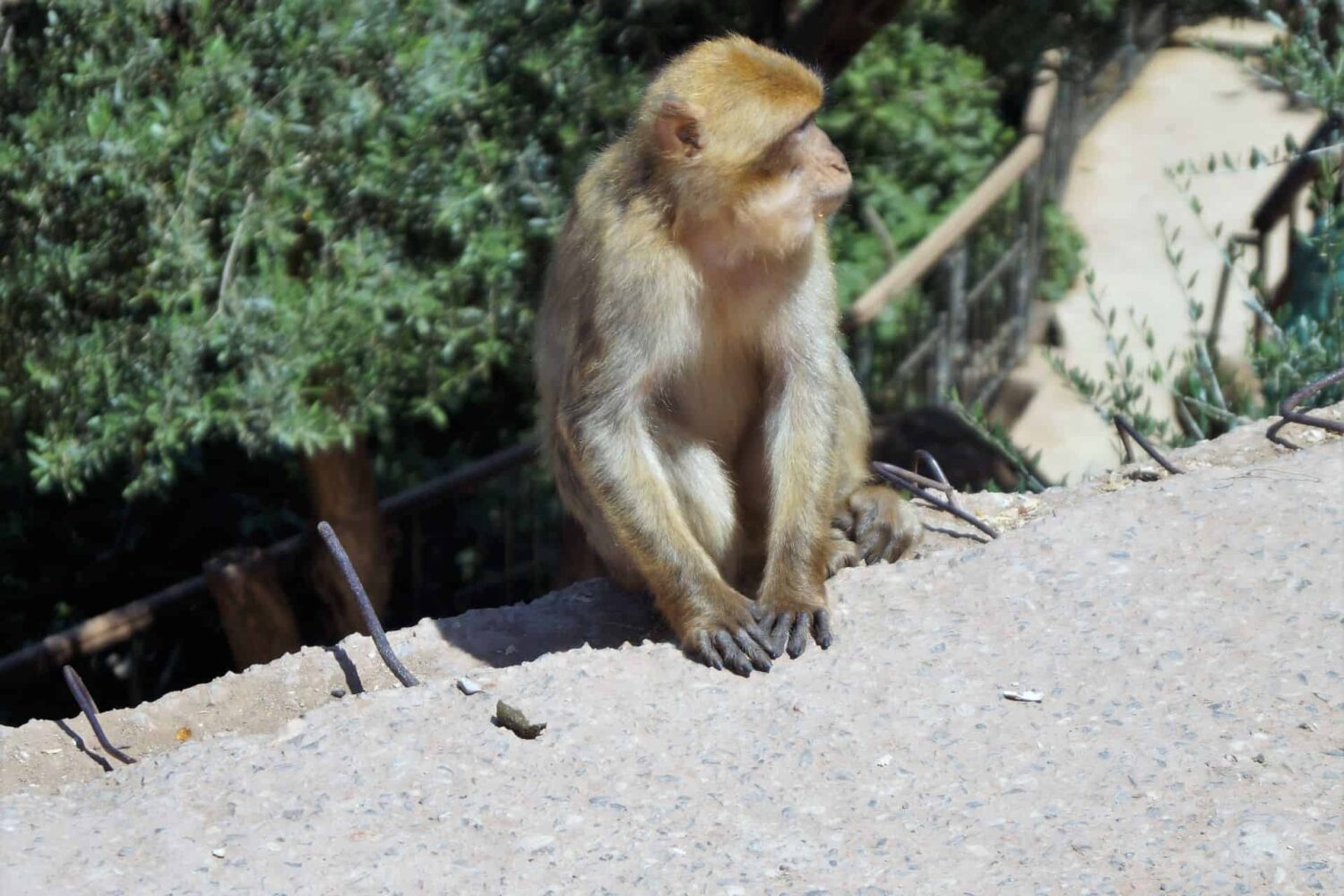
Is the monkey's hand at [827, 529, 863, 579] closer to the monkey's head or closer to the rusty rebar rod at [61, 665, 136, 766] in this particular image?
the monkey's head

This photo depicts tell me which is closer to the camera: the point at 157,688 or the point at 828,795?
the point at 828,795

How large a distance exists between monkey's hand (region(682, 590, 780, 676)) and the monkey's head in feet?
2.64

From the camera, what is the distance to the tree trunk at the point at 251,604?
223 inches

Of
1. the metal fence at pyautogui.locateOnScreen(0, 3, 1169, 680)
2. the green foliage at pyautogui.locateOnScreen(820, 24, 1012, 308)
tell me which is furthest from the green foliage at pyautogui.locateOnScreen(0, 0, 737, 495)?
the green foliage at pyautogui.locateOnScreen(820, 24, 1012, 308)

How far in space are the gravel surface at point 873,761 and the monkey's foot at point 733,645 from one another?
43mm

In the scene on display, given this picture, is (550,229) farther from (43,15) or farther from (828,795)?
(828,795)

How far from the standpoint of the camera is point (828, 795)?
2.70m

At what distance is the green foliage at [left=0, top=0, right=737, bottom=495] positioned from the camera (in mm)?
4422

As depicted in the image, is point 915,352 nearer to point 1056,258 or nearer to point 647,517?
point 1056,258

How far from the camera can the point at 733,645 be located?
3262mm

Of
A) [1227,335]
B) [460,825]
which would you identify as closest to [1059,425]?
[1227,335]

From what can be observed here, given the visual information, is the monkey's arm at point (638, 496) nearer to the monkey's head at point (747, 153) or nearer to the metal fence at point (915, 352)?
the monkey's head at point (747, 153)

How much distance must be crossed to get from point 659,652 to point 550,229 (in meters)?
2.10

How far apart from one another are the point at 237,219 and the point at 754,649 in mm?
2127
